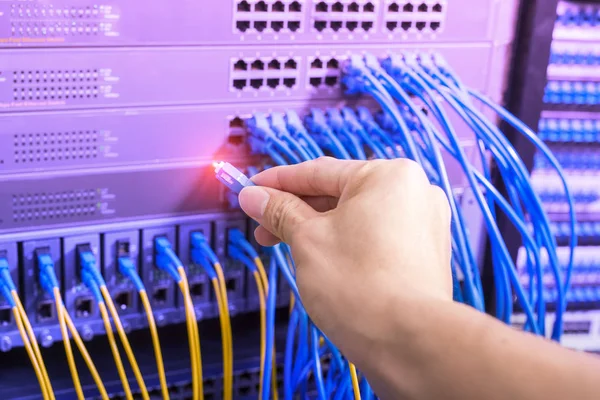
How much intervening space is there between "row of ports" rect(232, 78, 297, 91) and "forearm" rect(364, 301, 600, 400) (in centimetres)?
58

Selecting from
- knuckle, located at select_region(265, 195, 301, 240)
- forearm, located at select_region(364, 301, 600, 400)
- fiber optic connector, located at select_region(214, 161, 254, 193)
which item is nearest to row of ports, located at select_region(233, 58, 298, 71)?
fiber optic connector, located at select_region(214, 161, 254, 193)

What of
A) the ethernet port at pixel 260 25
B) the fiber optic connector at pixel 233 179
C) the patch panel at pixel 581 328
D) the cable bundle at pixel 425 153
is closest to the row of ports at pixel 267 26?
the ethernet port at pixel 260 25

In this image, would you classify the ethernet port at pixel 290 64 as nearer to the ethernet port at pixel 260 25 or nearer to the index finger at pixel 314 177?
the ethernet port at pixel 260 25

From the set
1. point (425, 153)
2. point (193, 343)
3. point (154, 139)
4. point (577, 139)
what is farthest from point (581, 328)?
point (154, 139)

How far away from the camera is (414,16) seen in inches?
41.8

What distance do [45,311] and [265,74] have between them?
48 centimetres

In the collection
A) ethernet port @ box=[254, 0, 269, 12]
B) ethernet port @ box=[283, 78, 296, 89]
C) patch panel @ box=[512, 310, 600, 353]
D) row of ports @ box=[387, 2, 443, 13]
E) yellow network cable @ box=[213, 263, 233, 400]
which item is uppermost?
row of ports @ box=[387, 2, 443, 13]

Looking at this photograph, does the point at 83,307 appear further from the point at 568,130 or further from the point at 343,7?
the point at 568,130

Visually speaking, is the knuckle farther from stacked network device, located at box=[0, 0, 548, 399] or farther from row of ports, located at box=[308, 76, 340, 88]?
row of ports, located at box=[308, 76, 340, 88]

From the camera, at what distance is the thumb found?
0.64 metres

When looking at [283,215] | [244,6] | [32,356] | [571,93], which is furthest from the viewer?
[571,93]

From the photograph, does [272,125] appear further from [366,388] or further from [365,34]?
[366,388]

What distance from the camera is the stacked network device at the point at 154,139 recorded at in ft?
2.95

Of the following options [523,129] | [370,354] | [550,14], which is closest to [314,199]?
[370,354]
